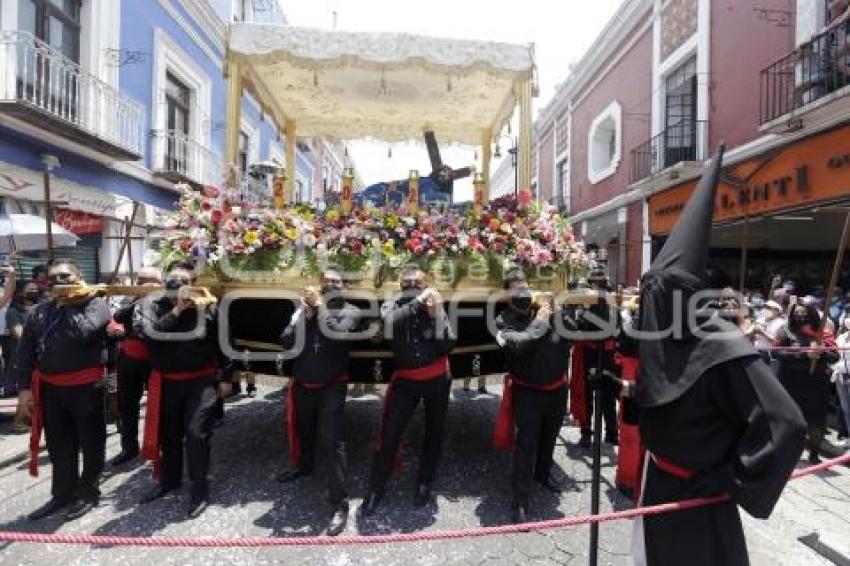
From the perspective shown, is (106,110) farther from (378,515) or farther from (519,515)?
(519,515)

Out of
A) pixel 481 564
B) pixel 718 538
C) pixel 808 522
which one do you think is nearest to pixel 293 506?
pixel 481 564

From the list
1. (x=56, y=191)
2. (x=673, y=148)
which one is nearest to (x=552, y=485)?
(x=56, y=191)

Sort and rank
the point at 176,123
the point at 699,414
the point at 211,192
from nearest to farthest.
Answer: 1. the point at 699,414
2. the point at 211,192
3. the point at 176,123

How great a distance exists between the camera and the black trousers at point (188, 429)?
4.11 m

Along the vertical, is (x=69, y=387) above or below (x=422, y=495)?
above

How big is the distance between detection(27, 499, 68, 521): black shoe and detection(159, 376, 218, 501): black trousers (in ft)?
2.14

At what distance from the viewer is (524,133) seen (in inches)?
241

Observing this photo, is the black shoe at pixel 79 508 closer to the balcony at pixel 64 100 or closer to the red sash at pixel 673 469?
the red sash at pixel 673 469

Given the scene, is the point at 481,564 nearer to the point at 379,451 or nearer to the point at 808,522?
the point at 379,451

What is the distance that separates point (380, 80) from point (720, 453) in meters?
6.03

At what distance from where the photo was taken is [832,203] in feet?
28.6

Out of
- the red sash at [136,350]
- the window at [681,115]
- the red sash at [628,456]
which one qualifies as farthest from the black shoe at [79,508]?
the window at [681,115]

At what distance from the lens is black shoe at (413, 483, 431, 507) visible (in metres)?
4.27

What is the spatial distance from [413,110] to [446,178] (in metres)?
1.14
